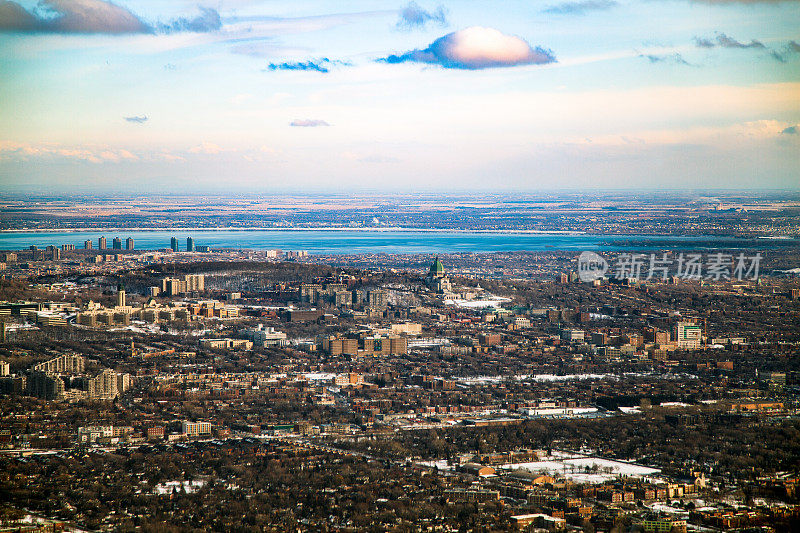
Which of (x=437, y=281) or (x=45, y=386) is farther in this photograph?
(x=437, y=281)

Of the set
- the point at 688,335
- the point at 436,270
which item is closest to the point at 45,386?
the point at 688,335

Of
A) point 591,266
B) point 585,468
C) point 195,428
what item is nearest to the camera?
point 585,468

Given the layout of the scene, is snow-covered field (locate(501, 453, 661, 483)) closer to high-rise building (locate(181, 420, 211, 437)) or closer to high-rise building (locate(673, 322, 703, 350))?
high-rise building (locate(181, 420, 211, 437))

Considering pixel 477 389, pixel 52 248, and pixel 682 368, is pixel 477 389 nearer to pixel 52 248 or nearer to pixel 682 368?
pixel 682 368

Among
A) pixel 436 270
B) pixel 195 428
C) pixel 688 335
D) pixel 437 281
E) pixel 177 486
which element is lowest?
pixel 177 486

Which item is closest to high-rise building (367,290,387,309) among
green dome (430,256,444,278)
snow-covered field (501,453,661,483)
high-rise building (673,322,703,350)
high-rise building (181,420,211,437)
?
green dome (430,256,444,278)

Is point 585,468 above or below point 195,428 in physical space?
below

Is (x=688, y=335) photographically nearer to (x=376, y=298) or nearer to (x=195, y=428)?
(x=376, y=298)

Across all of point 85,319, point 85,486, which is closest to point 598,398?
point 85,486

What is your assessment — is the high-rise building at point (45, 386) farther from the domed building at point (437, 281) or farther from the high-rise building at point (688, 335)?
the domed building at point (437, 281)
